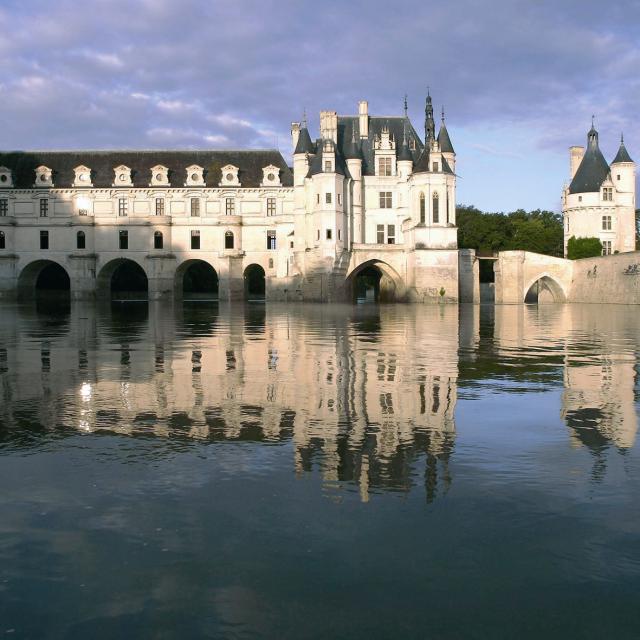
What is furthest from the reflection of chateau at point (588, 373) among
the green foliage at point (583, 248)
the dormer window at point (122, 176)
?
the dormer window at point (122, 176)

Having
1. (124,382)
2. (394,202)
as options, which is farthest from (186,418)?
(394,202)

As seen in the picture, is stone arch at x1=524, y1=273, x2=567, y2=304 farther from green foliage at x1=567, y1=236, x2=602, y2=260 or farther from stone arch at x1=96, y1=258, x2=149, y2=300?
stone arch at x1=96, y1=258, x2=149, y2=300

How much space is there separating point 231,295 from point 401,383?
62.8m

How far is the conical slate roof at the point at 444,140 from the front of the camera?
234 feet

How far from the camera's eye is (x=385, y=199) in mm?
70625

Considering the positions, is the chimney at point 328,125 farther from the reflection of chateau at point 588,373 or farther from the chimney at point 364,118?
the reflection of chateau at point 588,373

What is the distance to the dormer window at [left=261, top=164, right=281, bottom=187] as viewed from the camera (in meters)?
74.9

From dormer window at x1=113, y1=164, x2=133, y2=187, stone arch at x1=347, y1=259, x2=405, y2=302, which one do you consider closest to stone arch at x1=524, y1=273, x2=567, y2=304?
stone arch at x1=347, y1=259, x2=405, y2=302

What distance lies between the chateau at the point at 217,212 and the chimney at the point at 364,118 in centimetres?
11

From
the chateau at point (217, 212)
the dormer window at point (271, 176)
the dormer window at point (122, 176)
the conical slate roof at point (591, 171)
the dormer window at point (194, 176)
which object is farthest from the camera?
the conical slate roof at point (591, 171)

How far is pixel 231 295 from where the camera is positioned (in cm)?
7438

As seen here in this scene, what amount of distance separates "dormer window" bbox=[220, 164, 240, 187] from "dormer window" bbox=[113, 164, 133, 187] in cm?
913

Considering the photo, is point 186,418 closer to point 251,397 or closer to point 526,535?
point 251,397

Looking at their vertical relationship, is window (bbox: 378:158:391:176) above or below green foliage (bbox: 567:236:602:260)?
above
